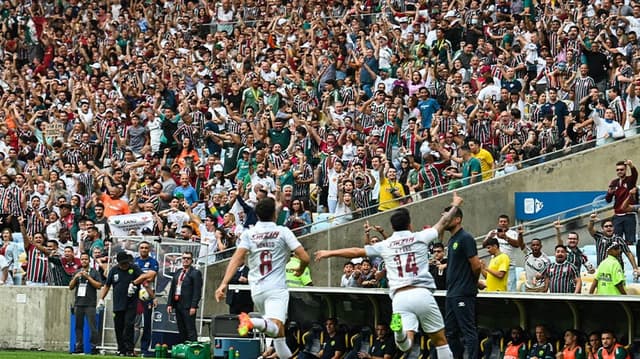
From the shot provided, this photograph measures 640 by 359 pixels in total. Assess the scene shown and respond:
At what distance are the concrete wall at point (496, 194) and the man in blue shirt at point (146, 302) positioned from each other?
1.33 m

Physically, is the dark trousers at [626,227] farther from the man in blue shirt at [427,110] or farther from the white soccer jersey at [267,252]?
the white soccer jersey at [267,252]

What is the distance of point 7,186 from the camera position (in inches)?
1120

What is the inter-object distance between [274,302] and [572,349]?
505 cm

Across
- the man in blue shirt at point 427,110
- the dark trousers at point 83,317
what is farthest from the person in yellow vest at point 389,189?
the dark trousers at point 83,317

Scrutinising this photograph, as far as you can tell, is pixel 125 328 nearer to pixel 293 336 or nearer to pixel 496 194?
pixel 293 336

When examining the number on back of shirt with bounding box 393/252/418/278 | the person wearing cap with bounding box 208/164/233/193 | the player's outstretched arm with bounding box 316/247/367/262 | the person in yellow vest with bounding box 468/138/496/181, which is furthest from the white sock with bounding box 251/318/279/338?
the person wearing cap with bounding box 208/164/233/193

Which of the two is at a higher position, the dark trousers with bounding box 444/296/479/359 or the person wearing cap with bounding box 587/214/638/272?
the person wearing cap with bounding box 587/214/638/272

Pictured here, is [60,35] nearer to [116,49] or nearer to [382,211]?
[116,49]

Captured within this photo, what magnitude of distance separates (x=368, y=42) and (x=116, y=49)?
8.30m

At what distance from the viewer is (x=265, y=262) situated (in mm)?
14750

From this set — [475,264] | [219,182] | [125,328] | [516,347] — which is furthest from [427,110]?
A: [475,264]

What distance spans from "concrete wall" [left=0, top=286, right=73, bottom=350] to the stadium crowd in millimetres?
630

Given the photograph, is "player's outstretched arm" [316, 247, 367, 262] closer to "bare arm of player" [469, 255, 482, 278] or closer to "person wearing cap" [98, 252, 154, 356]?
"bare arm of player" [469, 255, 482, 278]

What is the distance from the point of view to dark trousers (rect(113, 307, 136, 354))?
21969 mm
